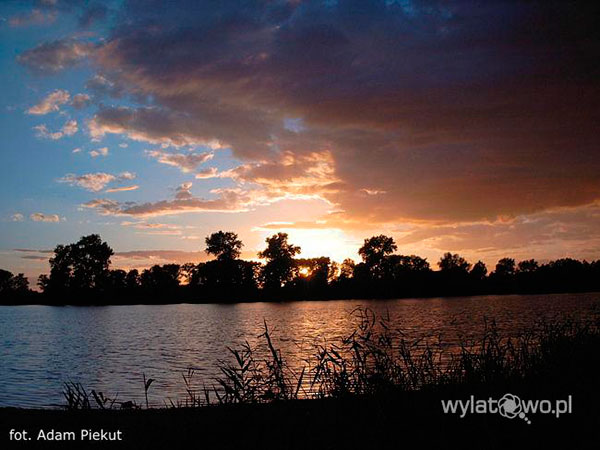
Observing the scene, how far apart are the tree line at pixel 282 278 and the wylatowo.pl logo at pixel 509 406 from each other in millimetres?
149242

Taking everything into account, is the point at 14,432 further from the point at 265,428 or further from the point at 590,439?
the point at 590,439

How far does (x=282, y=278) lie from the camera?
16275 centimetres

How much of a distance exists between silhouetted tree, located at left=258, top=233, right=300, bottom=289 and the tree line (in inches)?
13.5

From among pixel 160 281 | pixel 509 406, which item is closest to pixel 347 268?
pixel 160 281

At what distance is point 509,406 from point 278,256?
150311mm

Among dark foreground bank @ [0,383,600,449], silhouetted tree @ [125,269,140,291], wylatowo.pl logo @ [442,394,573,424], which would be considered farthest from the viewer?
silhouetted tree @ [125,269,140,291]

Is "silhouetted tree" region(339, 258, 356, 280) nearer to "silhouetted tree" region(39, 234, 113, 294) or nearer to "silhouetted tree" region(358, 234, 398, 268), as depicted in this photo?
"silhouetted tree" region(358, 234, 398, 268)

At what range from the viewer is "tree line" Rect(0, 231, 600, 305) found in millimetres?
161375

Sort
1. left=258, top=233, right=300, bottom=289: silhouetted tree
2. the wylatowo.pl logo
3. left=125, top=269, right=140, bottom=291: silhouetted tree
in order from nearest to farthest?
the wylatowo.pl logo < left=258, top=233, right=300, bottom=289: silhouetted tree < left=125, top=269, right=140, bottom=291: silhouetted tree

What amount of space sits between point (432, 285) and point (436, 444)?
18459 cm

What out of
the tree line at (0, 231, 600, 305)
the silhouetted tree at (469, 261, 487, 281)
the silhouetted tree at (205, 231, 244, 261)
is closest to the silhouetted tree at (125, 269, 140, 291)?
the tree line at (0, 231, 600, 305)

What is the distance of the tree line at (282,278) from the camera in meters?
161

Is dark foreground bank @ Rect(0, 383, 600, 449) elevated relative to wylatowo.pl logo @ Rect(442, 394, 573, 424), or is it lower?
lower

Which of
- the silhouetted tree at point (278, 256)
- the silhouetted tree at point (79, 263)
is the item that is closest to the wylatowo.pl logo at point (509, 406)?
the silhouetted tree at point (278, 256)
